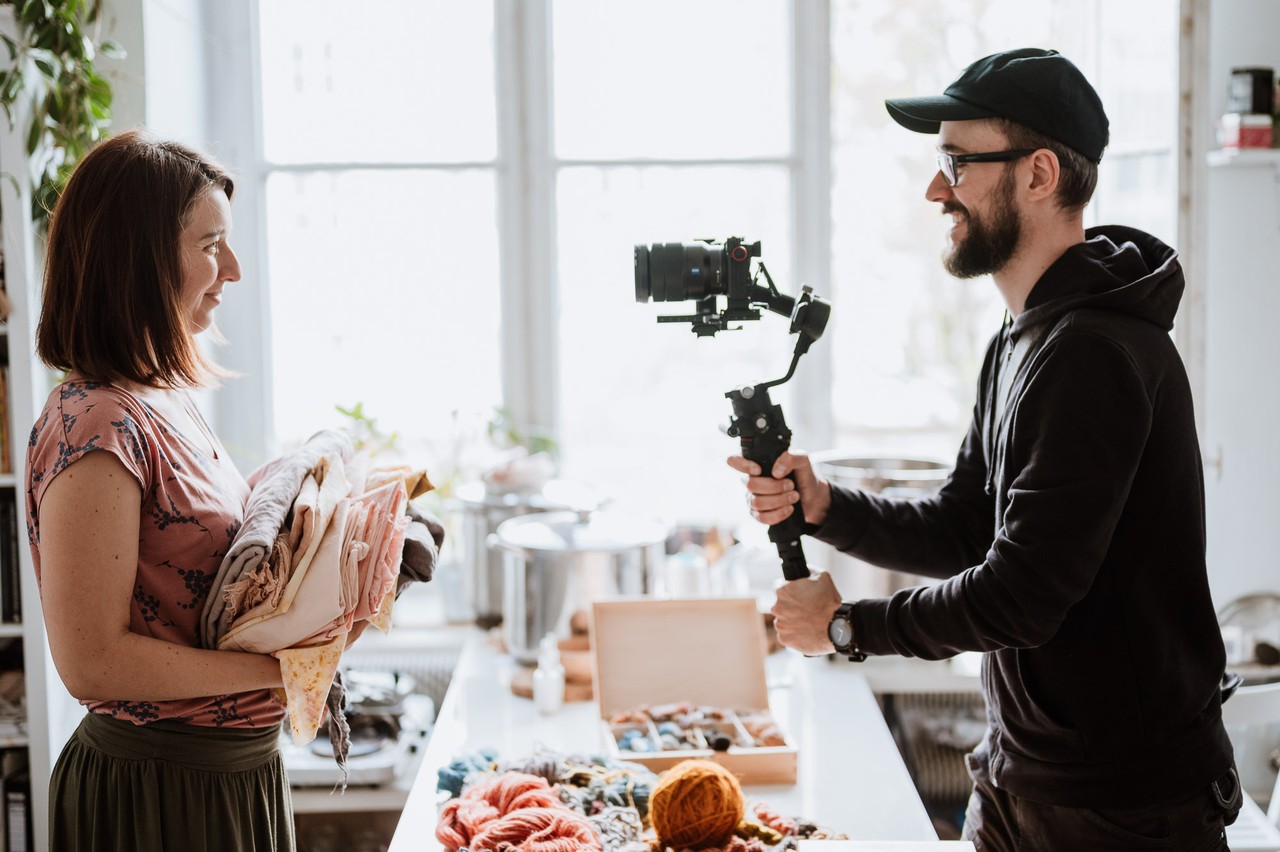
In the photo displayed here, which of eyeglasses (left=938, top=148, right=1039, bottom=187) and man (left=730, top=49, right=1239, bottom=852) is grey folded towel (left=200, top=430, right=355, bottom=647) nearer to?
man (left=730, top=49, right=1239, bottom=852)

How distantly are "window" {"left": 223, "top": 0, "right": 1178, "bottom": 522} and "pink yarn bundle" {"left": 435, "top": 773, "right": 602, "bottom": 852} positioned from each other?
1.34 metres

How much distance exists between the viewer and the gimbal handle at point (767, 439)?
1.47 metres

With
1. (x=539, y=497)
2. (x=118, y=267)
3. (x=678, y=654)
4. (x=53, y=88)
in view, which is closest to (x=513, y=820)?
(x=678, y=654)

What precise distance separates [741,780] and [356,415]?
1.39m

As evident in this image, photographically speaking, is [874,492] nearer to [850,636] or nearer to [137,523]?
[850,636]

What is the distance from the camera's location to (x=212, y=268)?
51.9 inches

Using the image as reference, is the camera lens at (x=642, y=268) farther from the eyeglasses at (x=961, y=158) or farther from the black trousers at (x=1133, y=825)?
the black trousers at (x=1133, y=825)

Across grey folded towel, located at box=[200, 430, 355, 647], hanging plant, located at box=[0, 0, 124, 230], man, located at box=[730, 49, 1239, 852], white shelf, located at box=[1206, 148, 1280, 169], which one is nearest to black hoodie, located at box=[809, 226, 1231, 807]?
man, located at box=[730, 49, 1239, 852]

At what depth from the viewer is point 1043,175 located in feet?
4.44

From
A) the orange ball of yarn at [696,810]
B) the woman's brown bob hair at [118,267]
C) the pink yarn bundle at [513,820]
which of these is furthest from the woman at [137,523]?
the orange ball of yarn at [696,810]

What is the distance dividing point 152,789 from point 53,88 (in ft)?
4.35

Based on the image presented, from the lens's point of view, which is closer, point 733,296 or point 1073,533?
point 1073,533

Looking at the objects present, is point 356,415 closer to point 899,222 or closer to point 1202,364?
point 899,222

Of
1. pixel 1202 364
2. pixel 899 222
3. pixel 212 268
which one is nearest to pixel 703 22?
pixel 899 222
